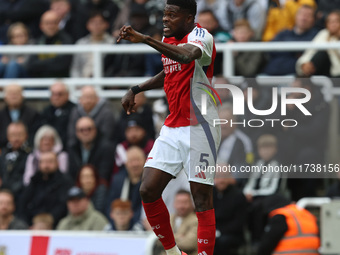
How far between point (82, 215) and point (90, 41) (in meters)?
3.67

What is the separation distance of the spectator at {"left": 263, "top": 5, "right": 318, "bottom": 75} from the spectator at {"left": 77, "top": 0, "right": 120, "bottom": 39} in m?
3.07

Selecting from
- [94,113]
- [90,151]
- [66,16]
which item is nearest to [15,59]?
[66,16]

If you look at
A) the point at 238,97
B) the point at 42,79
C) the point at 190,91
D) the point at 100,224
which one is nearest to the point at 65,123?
the point at 42,79

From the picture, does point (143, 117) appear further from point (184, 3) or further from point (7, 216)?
point (184, 3)

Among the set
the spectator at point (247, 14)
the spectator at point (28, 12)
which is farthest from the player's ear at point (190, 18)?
the spectator at point (28, 12)

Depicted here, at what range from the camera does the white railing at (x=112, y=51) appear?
13.5 m

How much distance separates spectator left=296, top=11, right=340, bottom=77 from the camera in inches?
519

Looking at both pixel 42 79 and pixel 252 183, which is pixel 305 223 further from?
pixel 42 79

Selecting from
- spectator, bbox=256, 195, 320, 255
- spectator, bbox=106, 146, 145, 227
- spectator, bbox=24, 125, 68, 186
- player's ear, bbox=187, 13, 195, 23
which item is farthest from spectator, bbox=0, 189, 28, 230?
player's ear, bbox=187, 13, 195, 23

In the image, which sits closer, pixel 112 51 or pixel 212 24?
pixel 212 24

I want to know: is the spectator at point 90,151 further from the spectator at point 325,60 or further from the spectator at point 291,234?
the spectator at point 291,234

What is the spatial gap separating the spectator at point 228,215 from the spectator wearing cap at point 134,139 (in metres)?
1.53

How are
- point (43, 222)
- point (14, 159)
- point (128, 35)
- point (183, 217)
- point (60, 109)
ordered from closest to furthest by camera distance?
point (128, 35) → point (183, 217) → point (43, 222) → point (14, 159) → point (60, 109)

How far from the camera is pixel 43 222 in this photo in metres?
12.7
